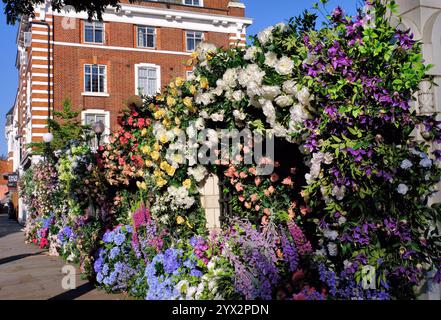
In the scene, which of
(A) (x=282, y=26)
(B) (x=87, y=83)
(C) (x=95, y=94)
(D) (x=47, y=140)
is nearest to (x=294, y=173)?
(A) (x=282, y=26)

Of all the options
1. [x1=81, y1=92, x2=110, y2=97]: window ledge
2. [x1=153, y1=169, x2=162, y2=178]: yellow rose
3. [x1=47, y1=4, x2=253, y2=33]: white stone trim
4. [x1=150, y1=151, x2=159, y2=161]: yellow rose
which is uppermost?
[x1=47, y1=4, x2=253, y2=33]: white stone trim

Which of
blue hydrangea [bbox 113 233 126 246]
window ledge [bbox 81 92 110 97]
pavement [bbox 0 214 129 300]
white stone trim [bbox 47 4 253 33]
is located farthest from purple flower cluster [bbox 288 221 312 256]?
white stone trim [bbox 47 4 253 33]

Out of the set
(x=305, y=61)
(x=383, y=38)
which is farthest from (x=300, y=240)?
(x=383, y=38)

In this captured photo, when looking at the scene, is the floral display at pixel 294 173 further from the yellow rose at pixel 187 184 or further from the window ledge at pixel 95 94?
the window ledge at pixel 95 94

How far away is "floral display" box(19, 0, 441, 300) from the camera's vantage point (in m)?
3.48

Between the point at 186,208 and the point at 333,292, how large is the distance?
2558 mm

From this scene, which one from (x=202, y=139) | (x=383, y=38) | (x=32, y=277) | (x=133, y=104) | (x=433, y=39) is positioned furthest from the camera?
(x=32, y=277)

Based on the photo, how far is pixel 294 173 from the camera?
4746 mm

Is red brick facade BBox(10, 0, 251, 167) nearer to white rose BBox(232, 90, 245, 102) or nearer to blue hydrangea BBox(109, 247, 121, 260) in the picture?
blue hydrangea BBox(109, 247, 121, 260)

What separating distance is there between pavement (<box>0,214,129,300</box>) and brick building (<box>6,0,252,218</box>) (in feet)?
43.1

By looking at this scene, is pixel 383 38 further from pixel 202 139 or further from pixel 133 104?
pixel 133 104

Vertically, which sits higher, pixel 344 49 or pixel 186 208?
pixel 344 49

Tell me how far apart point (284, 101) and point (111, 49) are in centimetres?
2254

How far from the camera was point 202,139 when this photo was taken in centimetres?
548
